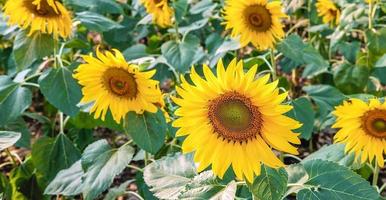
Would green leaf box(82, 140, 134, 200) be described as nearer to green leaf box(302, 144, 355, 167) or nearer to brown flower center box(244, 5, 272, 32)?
green leaf box(302, 144, 355, 167)

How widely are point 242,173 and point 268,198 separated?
84 mm

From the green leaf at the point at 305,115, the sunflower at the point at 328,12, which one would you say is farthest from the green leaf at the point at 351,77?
the green leaf at the point at 305,115

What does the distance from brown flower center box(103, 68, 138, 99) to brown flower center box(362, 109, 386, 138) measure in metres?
0.72

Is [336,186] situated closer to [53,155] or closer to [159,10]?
[53,155]

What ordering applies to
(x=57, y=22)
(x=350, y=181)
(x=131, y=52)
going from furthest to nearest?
(x=131, y=52) → (x=57, y=22) → (x=350, y=181)

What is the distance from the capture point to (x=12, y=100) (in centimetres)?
268

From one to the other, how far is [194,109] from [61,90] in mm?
1128

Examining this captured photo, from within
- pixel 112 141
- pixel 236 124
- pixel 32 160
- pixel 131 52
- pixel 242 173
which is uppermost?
pixel 236 124

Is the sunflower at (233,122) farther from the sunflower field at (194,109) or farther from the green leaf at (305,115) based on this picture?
the green leaf at (305,115)

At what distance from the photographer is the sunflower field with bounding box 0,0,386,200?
5.22ft

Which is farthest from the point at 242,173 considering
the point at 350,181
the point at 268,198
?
the point at 350,181

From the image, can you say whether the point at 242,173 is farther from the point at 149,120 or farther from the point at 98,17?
the point at 98,17

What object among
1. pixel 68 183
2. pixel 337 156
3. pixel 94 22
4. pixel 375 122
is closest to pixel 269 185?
pixel 375 122

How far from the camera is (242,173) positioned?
62.7 inches
